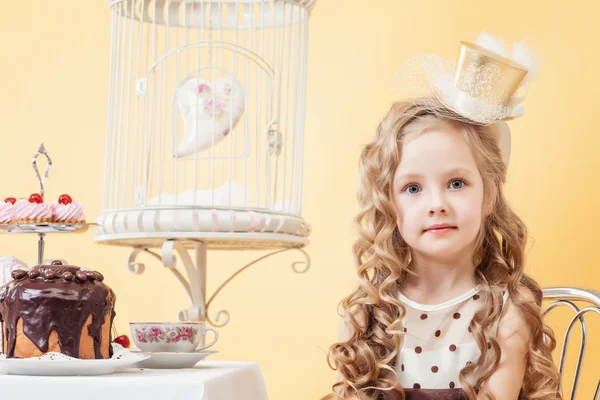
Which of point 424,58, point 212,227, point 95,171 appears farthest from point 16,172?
point 424,58

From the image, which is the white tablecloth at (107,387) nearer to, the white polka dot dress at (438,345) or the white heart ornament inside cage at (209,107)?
the white polka dot dress at (438,345)

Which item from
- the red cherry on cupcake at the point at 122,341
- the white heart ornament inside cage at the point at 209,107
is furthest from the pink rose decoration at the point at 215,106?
the red cherry on cupcake at the point at 122,341

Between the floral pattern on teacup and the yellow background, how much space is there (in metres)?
0.93

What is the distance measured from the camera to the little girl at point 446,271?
1.29 metres

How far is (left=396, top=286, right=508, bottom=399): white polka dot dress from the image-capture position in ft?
4.29

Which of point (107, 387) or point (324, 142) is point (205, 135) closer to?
point (324, 142)

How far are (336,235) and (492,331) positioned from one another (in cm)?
161

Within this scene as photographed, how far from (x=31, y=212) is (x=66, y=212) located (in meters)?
0.05

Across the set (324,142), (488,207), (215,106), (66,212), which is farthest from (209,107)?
(488,207)

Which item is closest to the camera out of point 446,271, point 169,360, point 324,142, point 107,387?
point 107,387

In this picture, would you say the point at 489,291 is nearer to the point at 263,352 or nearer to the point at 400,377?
the point at 400,377

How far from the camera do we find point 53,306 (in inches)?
43.7

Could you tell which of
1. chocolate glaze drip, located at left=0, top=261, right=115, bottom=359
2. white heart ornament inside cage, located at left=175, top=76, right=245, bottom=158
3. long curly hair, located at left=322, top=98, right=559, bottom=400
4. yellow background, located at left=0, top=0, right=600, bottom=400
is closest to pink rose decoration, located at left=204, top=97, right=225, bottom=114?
white heart ornament inside cage, located at left=175, top=76, right=245, bottom=158

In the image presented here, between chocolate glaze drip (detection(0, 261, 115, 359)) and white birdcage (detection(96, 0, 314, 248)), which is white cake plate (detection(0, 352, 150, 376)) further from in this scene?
white birdcage (detection(96, 0, 314, 248))
